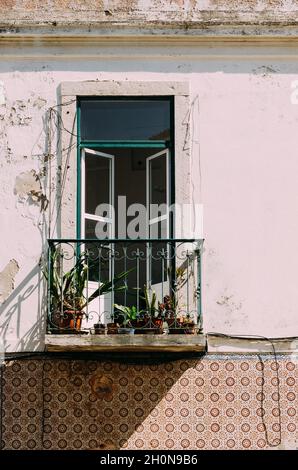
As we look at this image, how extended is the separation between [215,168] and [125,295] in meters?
1.48

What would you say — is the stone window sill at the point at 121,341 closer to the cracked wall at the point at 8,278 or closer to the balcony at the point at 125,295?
the balcony at the point at 125,295

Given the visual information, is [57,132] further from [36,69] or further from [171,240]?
[171,240]

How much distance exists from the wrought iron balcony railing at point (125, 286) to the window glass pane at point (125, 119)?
1071mm

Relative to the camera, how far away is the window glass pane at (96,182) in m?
11.6

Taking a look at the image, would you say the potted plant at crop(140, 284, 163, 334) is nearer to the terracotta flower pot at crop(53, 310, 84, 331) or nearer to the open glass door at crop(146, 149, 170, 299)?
the open glass door at crop(146, 149, 170, 299)

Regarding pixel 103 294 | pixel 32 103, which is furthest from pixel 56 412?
pixel 32 103

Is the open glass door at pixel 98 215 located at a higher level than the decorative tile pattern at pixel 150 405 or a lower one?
higher

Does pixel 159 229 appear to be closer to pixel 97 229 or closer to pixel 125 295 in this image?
pixel 97 229

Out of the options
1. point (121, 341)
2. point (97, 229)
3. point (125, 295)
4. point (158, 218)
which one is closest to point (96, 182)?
point (97, 229)

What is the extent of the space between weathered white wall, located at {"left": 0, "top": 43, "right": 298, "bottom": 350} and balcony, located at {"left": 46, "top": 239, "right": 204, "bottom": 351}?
0.72 ft

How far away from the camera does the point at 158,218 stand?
37.6 ft

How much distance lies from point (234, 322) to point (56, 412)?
183 centimetres

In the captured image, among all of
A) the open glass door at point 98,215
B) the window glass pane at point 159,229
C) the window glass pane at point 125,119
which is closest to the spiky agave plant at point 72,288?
the open glass door at point 98,215

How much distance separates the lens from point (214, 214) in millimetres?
11320
